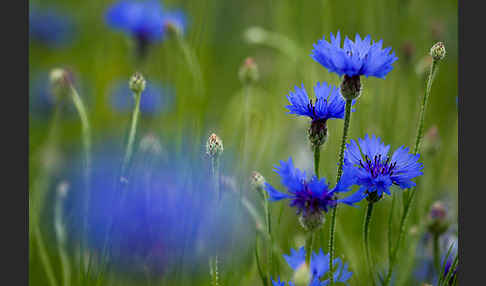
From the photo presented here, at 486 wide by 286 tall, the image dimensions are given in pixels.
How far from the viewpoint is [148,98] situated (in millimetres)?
1592

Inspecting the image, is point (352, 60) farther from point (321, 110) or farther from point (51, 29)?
point (51, 29)

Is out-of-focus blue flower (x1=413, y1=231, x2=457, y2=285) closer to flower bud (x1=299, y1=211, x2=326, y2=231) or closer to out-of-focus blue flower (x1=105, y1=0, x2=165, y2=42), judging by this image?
flower bud (x1=299, y1=211, x2=326, y2=231)

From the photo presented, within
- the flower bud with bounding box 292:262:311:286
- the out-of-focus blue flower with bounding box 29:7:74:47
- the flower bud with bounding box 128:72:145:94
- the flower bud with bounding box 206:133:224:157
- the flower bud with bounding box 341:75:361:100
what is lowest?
the flower bud with bounding box 292:262:311:286

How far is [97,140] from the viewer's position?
59.5 inches

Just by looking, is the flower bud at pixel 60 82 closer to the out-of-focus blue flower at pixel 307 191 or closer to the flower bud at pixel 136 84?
the flower bud at pixel 136 84

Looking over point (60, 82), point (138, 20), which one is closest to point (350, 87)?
point (60, 82)

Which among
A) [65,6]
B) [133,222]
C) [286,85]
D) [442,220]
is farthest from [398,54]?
[65,6]

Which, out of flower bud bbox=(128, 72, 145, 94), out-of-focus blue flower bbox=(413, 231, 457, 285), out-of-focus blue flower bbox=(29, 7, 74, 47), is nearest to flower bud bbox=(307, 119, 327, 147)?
flower bud bbox=(128, 72, 145, 94)

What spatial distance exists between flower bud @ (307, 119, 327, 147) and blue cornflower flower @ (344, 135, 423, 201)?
33mm

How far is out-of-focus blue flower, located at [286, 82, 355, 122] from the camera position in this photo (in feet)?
2.17

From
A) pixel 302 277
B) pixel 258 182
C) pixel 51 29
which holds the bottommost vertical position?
pixel 302 277

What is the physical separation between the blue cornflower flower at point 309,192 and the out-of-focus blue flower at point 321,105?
0.28ft

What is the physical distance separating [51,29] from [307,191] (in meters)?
1.65

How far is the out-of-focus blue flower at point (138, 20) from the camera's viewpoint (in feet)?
4.25
